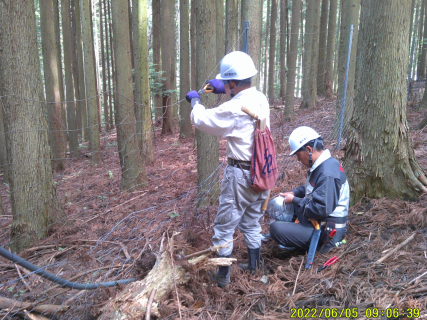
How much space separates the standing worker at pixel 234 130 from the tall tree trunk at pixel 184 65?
788cm

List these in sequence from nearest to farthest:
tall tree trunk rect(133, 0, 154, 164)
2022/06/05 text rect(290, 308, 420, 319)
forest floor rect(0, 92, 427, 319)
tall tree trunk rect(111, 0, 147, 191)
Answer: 1. 2022/06/05 text rect(290, 308, 420, 319)
2. forest floor rect(0, 92, 427, 319)
3. tall tree trunk rect(111, 0, 147, 191)
4. tall tree trunk rect(133, 0, 154, 164)

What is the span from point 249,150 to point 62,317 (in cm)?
209

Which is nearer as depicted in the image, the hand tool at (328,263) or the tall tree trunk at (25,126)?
the hand tool at (328,263)

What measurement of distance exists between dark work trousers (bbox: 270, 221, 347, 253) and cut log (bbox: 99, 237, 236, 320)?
787 mm

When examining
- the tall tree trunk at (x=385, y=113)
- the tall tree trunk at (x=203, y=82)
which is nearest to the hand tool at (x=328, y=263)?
the tall tree trunk at (x=385, y=113)

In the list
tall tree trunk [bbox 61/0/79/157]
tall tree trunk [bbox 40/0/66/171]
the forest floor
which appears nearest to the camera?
the forest floor

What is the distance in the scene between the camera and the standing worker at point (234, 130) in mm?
2539

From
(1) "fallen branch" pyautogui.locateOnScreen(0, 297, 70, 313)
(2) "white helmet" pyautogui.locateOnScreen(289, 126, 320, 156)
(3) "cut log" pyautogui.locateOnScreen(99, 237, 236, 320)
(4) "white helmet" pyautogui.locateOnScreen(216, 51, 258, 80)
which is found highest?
(4) "white helmet" pyautogui.locateOnScreen(216, 51, 258, 80)

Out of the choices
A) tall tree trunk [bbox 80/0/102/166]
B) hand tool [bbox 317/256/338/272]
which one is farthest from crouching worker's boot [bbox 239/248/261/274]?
tall tree trunk [bbox 80/0/102/166]

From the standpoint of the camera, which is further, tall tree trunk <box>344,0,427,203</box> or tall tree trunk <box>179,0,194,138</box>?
tall tree trunk <box>179,0,194,138</box>

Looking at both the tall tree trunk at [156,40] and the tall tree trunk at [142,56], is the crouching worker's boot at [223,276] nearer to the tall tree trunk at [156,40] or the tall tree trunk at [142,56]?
the tall tree trunk at [142,56]

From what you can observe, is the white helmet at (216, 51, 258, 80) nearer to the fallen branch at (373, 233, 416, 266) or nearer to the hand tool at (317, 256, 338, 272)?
the hand tool at (317, 256, 338, 272)

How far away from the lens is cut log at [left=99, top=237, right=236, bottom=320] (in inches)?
87.5

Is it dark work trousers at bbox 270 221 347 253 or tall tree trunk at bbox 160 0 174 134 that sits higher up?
tall tree trunk at bbox 160 0 174 134
